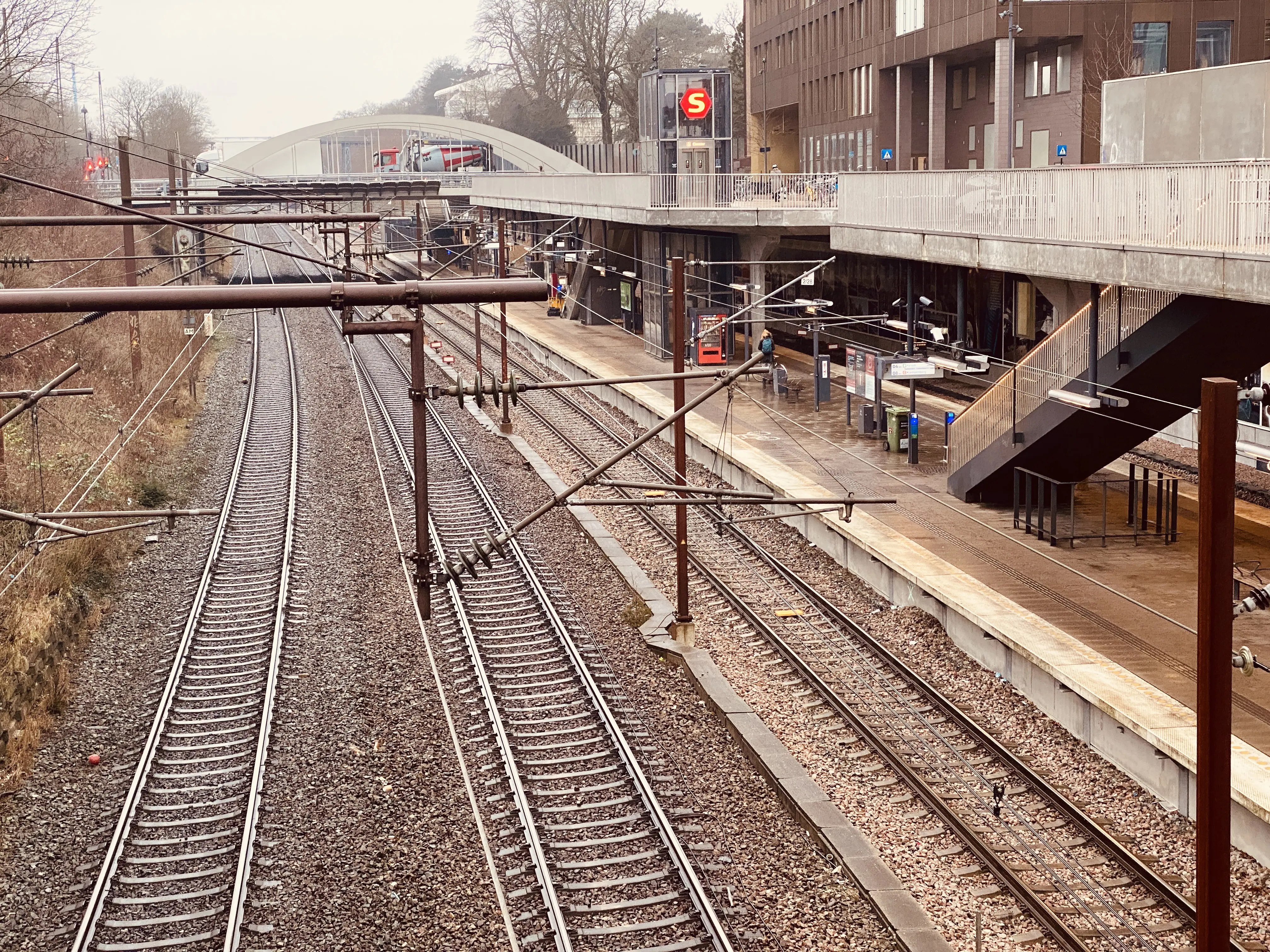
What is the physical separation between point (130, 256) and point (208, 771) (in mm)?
16569

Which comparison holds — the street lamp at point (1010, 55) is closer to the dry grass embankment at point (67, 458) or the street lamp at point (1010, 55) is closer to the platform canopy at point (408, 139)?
the dry grass embankment at point (67, 458)

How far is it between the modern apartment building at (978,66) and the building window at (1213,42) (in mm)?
35

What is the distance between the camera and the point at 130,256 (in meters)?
26.4

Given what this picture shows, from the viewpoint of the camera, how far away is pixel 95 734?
1341 centimetres

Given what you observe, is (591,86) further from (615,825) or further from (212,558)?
(615,825)

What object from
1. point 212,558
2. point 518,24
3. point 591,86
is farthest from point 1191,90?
point 518,24

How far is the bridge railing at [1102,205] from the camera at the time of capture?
1374 cm

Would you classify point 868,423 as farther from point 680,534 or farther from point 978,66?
point 978,66

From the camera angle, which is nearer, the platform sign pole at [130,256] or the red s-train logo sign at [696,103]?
the platform sign pole at [130,256]

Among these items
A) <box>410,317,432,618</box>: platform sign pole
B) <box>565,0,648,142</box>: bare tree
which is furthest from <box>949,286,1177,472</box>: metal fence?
<box>565,0,648,142</box>: bare tree

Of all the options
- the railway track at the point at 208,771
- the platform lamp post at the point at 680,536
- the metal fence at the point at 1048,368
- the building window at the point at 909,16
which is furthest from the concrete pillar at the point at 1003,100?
the railway track at the point at 208,771

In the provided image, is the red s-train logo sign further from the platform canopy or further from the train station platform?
the platform canopy

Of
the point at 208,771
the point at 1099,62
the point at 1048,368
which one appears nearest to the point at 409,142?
the point at 1099,62

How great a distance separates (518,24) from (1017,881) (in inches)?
3387
